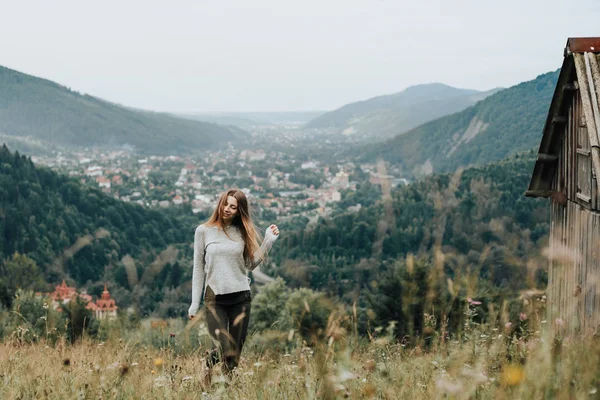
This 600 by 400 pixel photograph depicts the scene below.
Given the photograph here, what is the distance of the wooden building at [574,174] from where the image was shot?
213 inches

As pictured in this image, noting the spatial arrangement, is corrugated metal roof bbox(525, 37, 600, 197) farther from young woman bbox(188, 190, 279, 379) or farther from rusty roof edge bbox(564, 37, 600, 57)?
young woman bbox(188, 190, 279, 379)

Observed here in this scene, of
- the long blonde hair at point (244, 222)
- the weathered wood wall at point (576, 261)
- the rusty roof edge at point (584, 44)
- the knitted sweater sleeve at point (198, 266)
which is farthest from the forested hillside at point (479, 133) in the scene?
the knitted sweater sleeve at point (198, 266)

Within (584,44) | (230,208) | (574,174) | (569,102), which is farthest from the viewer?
(569,102)

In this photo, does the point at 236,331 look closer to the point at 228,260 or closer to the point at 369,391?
the point at 228,260

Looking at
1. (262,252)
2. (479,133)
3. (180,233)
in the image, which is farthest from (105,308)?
(479,133)

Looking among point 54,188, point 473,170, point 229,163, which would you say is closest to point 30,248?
point 54,188

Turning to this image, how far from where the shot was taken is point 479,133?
141875 mm

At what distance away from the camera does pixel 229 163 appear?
158 meters

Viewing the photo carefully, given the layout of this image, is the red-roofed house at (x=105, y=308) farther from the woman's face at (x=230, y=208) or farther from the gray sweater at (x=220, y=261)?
the woman's face at (x=230, y=208)

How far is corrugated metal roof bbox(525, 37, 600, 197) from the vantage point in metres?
5.29

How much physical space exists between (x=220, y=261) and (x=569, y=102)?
195 inches

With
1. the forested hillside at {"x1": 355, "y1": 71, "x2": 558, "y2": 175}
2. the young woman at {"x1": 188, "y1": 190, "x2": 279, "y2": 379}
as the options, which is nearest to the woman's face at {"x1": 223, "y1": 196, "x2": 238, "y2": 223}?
the young woman at {"x1": 188, "y1": 190, "x2": 279, "y2": 379}

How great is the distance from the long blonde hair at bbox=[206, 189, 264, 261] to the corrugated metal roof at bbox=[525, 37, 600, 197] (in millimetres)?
2792

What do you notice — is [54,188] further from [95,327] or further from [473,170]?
[95,327]
